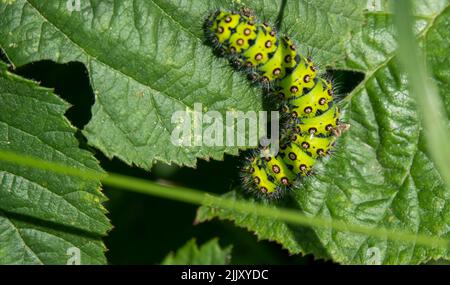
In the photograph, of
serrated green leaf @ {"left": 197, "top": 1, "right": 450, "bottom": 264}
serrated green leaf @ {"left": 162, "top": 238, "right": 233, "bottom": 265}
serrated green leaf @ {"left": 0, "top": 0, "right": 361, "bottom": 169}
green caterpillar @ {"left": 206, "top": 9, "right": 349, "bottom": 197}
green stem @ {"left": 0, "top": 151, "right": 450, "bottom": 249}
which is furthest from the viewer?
serrated green leaf @ {"left": 162, "top": 238, "right": 233, "bottom": 265}

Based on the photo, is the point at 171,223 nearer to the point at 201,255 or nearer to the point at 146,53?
the point at 201,255

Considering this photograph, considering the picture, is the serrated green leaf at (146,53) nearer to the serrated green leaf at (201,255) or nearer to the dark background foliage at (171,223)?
the dark background foliage at (171,223)

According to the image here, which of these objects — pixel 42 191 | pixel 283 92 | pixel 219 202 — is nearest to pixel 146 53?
pixel 283 92

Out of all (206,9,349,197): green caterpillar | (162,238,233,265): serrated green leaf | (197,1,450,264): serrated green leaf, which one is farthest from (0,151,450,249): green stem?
(162,238,233,265): serrated green leaf

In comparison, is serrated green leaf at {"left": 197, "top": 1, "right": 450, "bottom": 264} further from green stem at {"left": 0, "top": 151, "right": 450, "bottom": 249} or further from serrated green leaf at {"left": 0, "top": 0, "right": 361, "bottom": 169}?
serrated green leaf at {"left": 0, "top": 0, "right": 361, "bottom": 169}

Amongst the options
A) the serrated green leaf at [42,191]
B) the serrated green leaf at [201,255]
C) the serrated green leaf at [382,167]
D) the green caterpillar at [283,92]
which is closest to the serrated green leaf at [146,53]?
the green caterpillar at [283,92]
